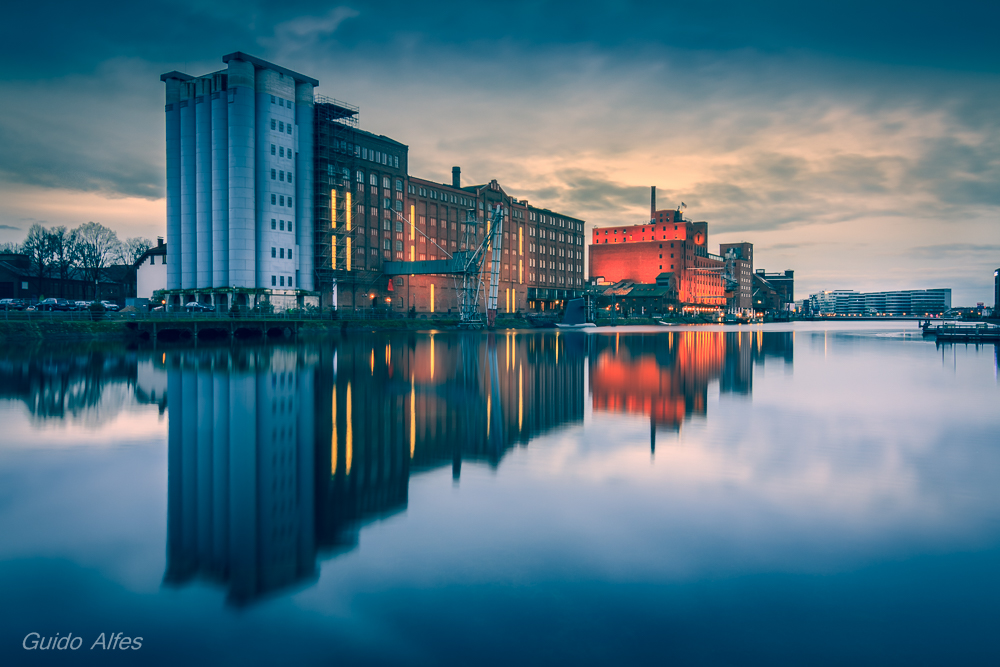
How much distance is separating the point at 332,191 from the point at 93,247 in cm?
4769

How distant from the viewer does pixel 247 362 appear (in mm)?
31703

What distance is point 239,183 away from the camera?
72.9 m

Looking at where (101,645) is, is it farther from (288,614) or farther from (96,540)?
(96,540)

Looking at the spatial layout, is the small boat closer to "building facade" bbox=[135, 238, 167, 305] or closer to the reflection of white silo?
"building facade" bbox=[135, 238, 167, 305]

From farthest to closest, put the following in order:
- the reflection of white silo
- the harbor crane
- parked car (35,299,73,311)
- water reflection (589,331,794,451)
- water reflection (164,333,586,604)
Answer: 1. the harbor crane
2. parked car (35,299,73,311)
3. water reflection (589,331,794,451)
4. water reflection (164,333,586,604)
5. the reflection of white silo

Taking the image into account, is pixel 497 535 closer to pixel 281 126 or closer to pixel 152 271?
pixel 281 126

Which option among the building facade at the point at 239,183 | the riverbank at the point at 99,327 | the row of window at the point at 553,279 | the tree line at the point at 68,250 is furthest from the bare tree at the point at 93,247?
the row of window at the point at 553,279

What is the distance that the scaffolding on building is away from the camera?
83.4 meters

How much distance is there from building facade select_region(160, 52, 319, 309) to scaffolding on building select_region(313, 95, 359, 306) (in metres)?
2.41

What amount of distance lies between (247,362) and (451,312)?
257ft

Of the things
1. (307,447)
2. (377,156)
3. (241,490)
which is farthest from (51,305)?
(241,490)

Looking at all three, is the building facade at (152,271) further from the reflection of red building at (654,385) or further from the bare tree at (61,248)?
the reflection of red building at (654,385)

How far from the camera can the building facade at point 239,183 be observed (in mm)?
73188

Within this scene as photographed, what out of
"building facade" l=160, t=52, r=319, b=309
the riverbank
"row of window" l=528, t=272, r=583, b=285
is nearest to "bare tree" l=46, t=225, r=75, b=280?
"building facade" l=160, t=52, r=319, b=309
